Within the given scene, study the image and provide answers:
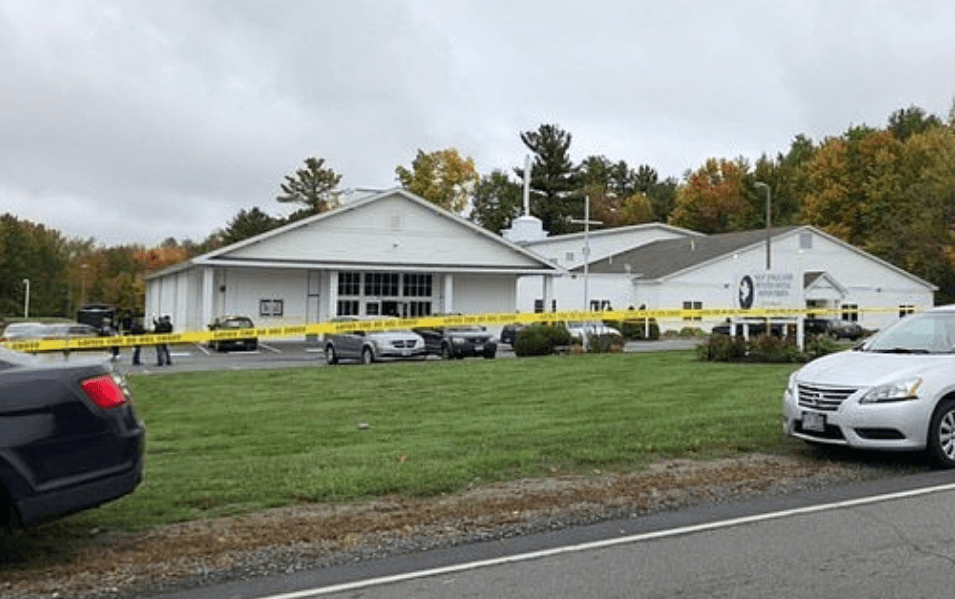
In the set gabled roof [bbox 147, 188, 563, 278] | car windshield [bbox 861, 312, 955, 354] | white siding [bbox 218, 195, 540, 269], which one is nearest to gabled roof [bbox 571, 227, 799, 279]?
gabled roof [bbox 147, 188, 563, 278]

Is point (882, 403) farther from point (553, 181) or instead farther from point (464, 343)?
point (553, 181)

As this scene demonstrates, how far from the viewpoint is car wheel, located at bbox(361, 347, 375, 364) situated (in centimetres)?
3008

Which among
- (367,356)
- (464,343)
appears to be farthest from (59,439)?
(464,343)

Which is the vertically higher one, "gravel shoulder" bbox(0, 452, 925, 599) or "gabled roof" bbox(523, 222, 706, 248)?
"gabled roof" bbox(523, 222, 706, 248)

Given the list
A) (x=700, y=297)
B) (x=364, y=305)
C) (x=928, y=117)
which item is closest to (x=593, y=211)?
(x=928, y=117)

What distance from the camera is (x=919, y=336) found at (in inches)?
391

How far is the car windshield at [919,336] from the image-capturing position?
964 centimetres

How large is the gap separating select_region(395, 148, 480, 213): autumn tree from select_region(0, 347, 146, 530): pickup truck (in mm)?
81472

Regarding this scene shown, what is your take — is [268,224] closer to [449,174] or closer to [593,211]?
[449,174]

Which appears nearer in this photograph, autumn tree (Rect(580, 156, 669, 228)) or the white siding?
the white siding

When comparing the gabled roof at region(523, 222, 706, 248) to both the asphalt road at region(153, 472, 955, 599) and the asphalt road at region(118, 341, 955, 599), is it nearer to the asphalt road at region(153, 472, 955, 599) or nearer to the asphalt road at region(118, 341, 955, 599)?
the asphalt road at region(118, 341, 955, 599)

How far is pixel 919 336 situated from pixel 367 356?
2202 cm

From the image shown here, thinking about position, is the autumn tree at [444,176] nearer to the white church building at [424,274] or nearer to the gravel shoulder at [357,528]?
the white church building at [424,274]

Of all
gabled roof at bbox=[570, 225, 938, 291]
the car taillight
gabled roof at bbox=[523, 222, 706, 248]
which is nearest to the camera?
the car taillight
